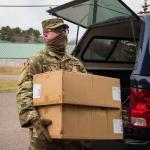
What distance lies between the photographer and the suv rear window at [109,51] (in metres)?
7.43

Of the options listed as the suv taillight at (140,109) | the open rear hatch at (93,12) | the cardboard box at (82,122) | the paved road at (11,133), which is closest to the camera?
the cardboard box at (82,122)

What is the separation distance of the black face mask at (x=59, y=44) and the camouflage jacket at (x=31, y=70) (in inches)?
1.5

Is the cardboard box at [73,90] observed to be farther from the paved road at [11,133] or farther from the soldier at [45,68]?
the paved road at [11,133]

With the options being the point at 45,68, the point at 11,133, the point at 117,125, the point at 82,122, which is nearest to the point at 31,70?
the point at 45,68

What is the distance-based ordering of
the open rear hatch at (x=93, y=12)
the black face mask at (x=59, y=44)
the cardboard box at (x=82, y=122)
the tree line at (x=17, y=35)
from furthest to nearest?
the tree line at (x=17, y=35) < the open rear hatch at (x=93, y=12) < the black face mask at (x=59, y=44) < the cardboard box at (x=82, y=122)

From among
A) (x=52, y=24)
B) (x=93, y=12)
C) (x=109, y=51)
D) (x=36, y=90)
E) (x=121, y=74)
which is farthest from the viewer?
(x=109, y=51)

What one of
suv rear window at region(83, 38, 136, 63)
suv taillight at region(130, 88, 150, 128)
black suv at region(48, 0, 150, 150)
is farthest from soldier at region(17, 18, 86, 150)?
suv rear window at region(83, 38, 136, 63)

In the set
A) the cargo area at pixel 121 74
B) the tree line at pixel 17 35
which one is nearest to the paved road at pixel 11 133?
the cargo area at pixel 121 74

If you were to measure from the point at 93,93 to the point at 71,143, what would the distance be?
1.46 feet

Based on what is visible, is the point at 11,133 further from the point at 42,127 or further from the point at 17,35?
the point at 17,35

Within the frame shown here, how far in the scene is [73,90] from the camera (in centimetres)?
404

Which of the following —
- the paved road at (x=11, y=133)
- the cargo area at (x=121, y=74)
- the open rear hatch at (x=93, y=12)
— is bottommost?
the paved road at (x=11, y=133)

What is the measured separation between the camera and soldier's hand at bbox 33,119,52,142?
159 inches

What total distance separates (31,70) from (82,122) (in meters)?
0.58
